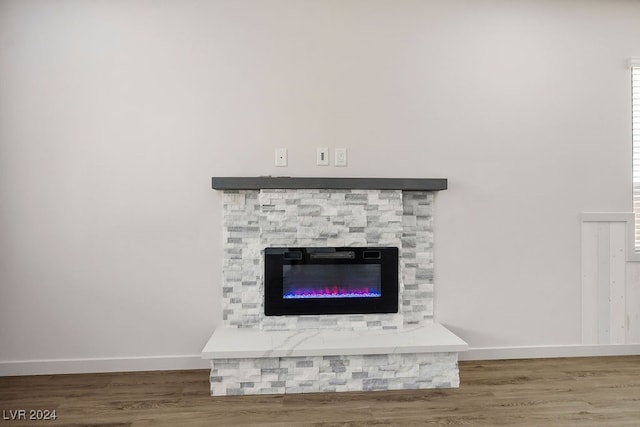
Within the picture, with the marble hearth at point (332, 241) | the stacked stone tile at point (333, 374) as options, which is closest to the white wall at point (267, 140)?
the marble hearth at point (332, 241)

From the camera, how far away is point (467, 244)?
291cm

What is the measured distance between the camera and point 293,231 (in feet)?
8.94

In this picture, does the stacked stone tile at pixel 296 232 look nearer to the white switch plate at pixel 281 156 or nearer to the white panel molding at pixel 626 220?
the white switch plate at pixel 281 156

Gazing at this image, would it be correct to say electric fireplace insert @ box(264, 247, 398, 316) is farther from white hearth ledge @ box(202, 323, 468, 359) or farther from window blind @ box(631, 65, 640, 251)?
window blind @ box(631, 65, 640, 251)

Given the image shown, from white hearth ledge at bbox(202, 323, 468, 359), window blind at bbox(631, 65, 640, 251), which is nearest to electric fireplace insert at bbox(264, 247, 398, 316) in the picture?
white hearth ledge at bbox(202, 323, 468, 359)

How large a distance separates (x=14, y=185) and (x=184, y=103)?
1151 mm

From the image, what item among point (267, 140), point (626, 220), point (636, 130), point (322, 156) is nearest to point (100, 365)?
point (267, 140)

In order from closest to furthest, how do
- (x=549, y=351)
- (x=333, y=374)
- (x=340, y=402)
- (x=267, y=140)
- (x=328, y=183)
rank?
(x=340, y=402)
(x=333, y=374)
(x=328, y=183)
(x=267, y=140)
(x=549, y=351)

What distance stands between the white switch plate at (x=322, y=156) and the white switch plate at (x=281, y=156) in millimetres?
207

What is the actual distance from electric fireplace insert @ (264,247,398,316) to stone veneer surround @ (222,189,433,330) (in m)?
0.04

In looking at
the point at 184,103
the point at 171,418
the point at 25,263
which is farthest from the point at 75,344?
the point at 184,103

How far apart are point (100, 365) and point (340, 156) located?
6.54 ft

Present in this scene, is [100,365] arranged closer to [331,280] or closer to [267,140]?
[331,280]

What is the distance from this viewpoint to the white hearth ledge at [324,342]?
2.35m
